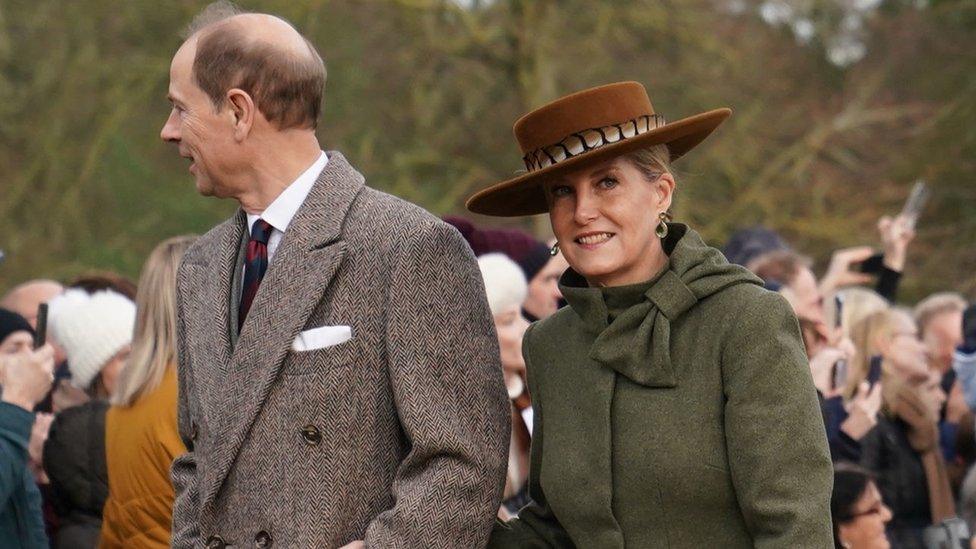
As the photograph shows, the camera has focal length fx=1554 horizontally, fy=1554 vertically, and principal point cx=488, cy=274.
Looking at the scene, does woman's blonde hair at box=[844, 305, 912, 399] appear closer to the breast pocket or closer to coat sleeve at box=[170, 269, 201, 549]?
coat sleeve at box=[170, 269, 201, 549]

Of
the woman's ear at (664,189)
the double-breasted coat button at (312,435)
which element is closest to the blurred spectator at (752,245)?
the woman's ear at (664,189)

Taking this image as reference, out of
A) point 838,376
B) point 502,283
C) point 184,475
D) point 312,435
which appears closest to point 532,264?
point 502,283

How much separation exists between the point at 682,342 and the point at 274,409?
33.8 inches

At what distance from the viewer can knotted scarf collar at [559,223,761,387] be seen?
3.12 meters

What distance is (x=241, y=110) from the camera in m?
3.34

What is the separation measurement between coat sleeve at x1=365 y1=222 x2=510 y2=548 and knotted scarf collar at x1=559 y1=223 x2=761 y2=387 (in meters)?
0.24

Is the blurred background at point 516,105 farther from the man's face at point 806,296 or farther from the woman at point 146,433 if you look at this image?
the woman at point 146,433

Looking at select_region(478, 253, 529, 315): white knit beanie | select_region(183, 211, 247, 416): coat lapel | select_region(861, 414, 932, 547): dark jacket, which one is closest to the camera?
select_region(183, 211, 247, 416): coat lapel

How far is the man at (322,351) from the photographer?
3.21 m

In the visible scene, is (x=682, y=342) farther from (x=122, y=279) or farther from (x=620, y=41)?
(x=620, y=41)

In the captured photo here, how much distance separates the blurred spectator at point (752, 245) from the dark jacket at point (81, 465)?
11.9ft

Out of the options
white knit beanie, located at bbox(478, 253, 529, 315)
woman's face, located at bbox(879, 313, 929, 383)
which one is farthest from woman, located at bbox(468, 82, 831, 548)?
woman's face, located at bbox(879, 313, 929, 383)

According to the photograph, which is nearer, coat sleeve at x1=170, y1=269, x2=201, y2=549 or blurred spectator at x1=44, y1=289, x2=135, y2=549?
coat sleeve at x1=170, y1=269, x2=201, y2=549

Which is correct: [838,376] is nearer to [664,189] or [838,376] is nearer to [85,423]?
[85,423]
